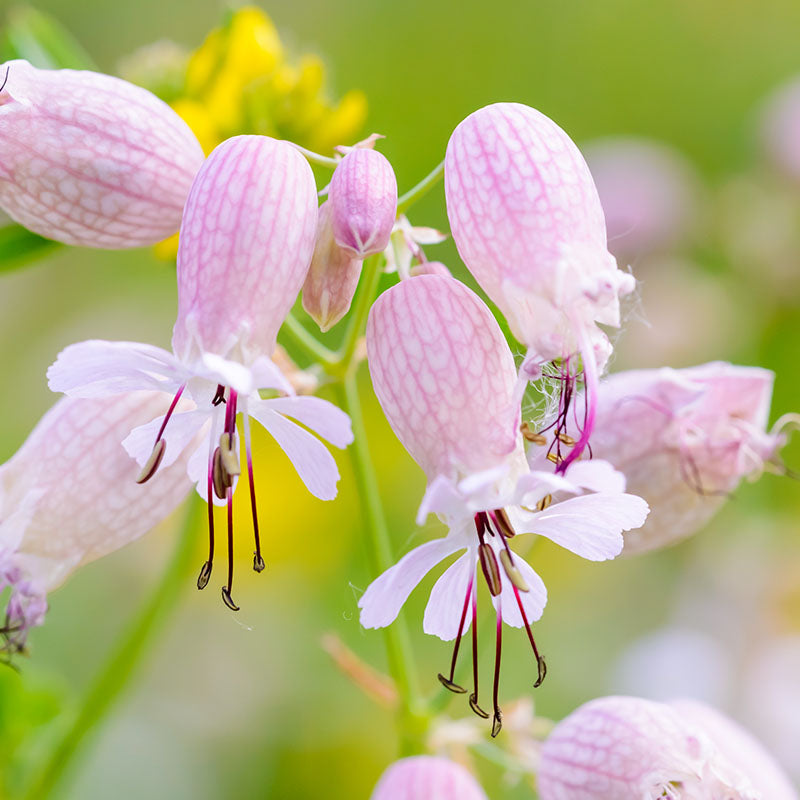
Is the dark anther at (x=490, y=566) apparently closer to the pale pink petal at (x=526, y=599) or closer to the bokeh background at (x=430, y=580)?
the pale pink petal at (x=526, y=599)

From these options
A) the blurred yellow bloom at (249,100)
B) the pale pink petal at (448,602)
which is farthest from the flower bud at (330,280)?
the blurred yellow bloom at (249,100)

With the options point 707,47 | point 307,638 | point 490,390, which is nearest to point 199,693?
point 307,638

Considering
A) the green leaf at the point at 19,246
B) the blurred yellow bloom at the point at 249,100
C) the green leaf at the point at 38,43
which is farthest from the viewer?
the blurred yellow bloom at the point at 249,100

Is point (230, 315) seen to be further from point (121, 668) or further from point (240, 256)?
point (121, 668)

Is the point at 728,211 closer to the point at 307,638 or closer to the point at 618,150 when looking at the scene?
the point at 618,150

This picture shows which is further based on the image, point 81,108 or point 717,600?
point 717,600

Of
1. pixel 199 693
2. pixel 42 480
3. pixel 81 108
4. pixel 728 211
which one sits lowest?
pixel 199 693

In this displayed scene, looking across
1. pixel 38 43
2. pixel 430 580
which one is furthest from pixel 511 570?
pixel 430 580

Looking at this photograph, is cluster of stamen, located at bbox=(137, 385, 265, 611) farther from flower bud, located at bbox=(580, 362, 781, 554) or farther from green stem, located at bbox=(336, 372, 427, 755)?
flower bud, located at bbox=(580, 362, 781, 554)
